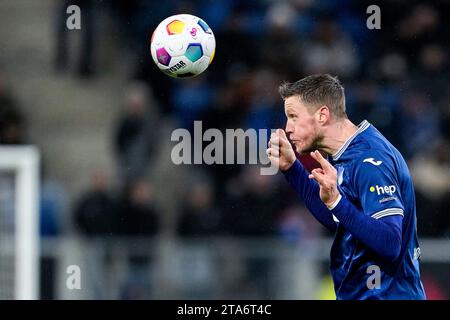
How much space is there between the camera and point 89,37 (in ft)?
34.5

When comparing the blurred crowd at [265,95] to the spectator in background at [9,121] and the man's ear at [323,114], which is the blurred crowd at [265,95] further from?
the man's ear at [323,114]

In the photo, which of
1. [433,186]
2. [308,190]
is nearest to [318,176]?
[308,190]

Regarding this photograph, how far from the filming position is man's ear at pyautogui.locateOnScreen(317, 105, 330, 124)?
4.74m

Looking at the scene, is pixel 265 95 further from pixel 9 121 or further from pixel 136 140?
pixel 9 121

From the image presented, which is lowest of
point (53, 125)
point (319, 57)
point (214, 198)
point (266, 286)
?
point (266, 286)

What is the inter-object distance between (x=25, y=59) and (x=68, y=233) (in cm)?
275

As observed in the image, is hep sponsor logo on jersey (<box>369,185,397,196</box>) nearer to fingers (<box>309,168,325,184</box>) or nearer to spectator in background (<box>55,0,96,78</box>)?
fingers (<box>309,168,325,184</box>)

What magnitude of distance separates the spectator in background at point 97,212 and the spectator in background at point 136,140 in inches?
18.1

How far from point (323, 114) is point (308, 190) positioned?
421mm

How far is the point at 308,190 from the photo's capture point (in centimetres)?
496

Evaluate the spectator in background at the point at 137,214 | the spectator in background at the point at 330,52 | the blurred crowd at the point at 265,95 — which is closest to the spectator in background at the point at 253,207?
the blurred crowd at the point at 265,95
